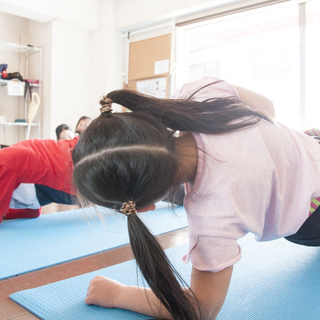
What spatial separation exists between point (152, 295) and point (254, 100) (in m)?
0.59

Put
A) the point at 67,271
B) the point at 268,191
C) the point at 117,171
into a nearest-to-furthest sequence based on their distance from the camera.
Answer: the point at 117,171 → the point at 268,191 → the point at 67,271

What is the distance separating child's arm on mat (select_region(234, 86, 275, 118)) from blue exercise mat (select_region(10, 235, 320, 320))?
0.54 meters

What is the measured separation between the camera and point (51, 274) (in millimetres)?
1144

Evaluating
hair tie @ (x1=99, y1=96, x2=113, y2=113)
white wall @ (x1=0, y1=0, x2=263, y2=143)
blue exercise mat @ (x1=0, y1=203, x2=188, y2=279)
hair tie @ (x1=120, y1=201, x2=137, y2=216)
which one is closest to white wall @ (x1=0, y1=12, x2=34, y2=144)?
white wall @ (x1=0, y1=0, x2=263, y2=143)

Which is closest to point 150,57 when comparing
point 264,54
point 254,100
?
point 264,54

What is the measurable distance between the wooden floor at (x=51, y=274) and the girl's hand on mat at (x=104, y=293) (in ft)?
0.49

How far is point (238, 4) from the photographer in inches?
128

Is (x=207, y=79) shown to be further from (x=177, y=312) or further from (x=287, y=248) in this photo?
(x=287, y=248)

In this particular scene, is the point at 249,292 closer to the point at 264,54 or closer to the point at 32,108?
the point at 264,54

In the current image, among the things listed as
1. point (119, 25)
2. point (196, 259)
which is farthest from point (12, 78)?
point (196, 259)

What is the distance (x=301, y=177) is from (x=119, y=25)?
3.89 meters

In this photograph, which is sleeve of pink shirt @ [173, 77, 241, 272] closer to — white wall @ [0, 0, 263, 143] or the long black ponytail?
the long black ponytail

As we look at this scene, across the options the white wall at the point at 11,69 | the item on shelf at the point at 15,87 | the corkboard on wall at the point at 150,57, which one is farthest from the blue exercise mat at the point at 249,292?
the white wall at the point at 11,69

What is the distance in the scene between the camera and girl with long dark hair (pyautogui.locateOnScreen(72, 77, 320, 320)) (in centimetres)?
61
